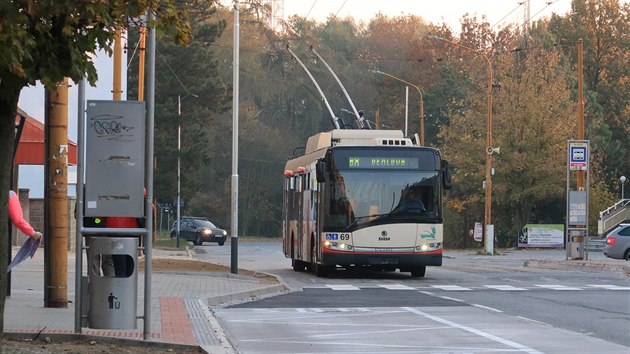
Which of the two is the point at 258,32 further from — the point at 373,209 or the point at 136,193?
the point at 136,193

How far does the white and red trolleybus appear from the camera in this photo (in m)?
29.7

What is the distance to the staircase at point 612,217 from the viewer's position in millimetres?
72688

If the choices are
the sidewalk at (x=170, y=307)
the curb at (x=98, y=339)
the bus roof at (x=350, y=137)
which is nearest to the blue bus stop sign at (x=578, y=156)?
the bus roof at (x=350, y=137)

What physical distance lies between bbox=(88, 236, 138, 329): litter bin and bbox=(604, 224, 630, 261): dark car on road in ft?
112

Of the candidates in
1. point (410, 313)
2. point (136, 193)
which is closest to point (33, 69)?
point (136, 193)

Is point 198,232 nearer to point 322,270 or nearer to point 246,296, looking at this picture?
point 322,270

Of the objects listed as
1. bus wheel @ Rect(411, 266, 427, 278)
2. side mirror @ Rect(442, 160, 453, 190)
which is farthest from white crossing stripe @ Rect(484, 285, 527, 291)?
bus wheel @ Rect(411, 266, 427, 278)

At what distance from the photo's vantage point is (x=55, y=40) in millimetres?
10820

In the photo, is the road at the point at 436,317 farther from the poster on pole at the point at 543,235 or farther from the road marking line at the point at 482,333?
the poster on pole at the point at 543,235

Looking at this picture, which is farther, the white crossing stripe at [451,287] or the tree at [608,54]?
the tree at [608,54]

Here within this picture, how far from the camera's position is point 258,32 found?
301 feet

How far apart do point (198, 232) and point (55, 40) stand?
63.5 metres

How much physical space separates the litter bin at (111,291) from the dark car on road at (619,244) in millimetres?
34102

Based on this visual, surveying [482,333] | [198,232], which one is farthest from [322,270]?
[198,232]
